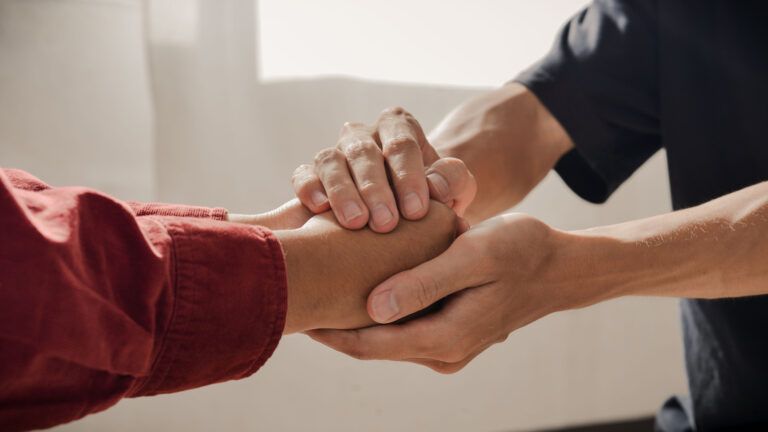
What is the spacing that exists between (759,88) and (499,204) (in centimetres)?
47

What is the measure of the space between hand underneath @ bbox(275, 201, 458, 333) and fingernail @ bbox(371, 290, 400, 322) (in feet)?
0.08

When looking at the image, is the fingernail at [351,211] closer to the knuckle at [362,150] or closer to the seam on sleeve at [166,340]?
the knuckle at [362,150]

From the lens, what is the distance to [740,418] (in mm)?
1045

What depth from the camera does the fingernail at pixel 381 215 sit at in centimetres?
75

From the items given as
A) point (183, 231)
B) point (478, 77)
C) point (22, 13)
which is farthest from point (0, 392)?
point (478, 77)

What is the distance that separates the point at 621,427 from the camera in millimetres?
1914

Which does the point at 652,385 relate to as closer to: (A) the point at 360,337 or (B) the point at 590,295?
(B) the point at 590,295

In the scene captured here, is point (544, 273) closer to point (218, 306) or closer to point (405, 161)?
point (405, 161)

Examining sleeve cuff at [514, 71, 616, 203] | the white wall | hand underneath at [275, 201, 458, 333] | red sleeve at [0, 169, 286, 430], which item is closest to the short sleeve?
sleeve cuff at [514, 71, 616, 203]

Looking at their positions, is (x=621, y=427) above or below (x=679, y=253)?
below

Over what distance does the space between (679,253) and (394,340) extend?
35cm

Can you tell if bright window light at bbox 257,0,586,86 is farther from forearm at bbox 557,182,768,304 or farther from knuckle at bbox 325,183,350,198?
forearm at bbox 557,182,768,304

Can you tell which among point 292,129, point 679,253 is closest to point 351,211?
point 679,253

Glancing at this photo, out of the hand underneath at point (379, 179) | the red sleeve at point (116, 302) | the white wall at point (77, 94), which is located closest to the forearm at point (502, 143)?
the hand underneath at point (379, 179)
